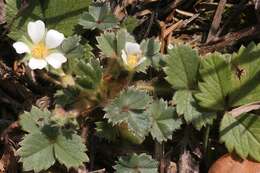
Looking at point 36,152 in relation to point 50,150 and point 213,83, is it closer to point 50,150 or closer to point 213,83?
point 50,150

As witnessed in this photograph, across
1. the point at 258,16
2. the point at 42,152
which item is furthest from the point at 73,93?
the point at 258,16

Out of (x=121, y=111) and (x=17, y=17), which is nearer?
(x=121, y=111)

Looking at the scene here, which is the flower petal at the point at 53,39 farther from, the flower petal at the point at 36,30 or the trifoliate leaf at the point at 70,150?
the trifoliate leaf at the point at 70,150

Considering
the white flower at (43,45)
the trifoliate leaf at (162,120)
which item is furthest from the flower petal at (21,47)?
the trifoliate leaf at (162,120)

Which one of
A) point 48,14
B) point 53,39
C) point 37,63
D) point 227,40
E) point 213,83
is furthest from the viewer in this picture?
point 227,40

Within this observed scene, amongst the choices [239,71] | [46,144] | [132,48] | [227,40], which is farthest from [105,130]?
[227,40]

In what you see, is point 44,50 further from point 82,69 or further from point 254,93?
point 254,93
